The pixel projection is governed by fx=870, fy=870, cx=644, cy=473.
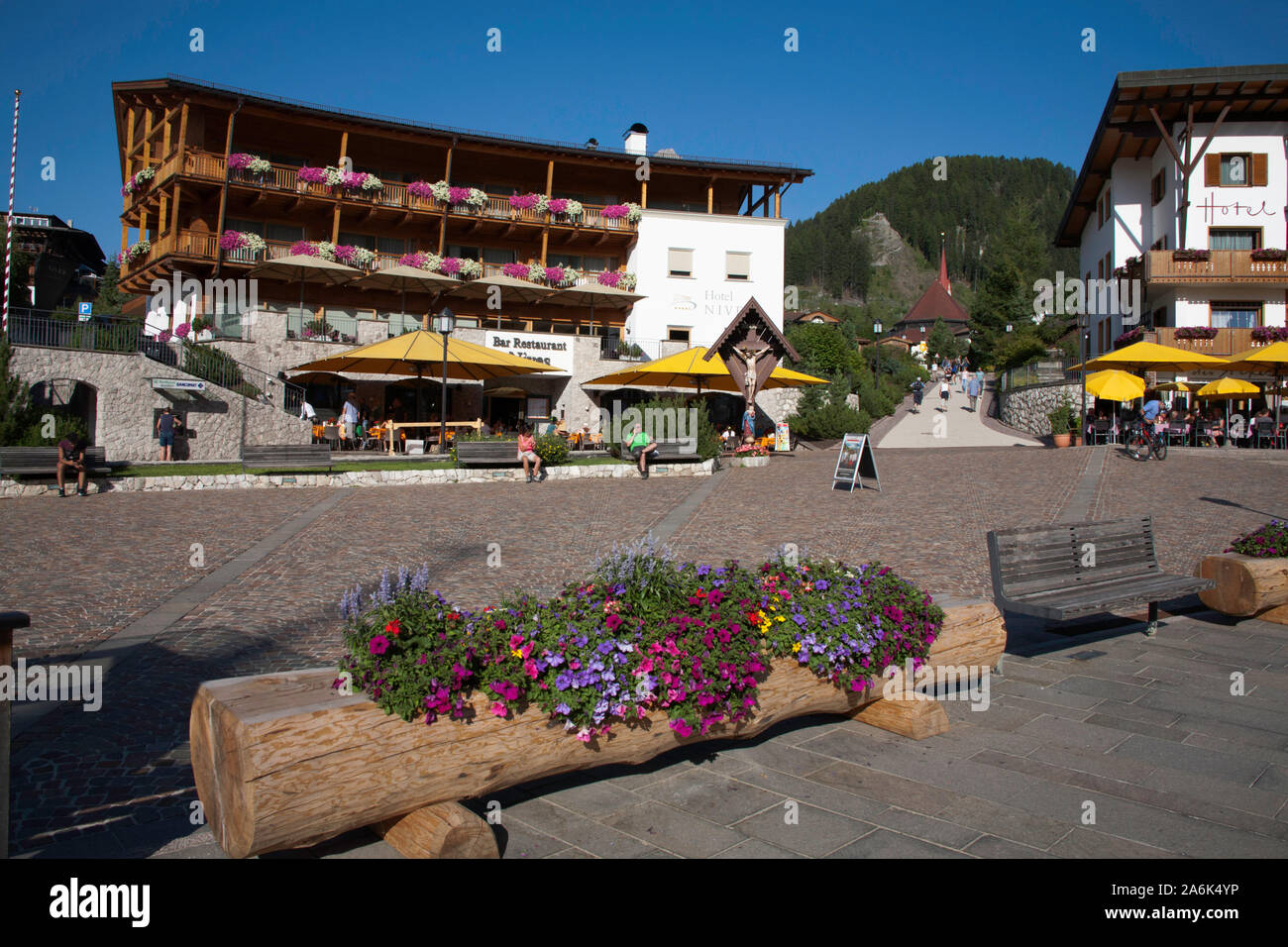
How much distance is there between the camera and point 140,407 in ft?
71.5

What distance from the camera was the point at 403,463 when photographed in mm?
20438

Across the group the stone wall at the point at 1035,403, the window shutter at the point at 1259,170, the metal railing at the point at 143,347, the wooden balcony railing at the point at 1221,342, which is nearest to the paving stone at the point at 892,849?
the metal railing at the point at 143,347

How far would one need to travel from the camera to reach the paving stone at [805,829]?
12.1 ft

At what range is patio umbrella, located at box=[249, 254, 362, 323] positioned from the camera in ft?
93.9

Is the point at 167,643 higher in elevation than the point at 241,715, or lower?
lower

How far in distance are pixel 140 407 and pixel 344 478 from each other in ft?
24.6

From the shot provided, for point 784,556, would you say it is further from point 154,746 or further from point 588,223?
point 588,223

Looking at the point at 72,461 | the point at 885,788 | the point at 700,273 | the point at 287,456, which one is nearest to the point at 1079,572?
the point at 885,788

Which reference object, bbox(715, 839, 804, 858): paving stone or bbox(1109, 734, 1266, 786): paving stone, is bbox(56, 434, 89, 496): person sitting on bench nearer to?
bbox(715, 839, 804, 858): paving stone

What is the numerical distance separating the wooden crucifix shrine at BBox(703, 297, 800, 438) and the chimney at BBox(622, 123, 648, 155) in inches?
745

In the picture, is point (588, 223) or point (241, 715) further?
point (588, 223)

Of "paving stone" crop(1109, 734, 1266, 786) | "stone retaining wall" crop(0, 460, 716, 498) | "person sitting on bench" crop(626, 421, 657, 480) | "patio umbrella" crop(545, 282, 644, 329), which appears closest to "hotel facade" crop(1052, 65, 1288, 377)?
"patio umbrella" crop(545, 282, 644, 329)
